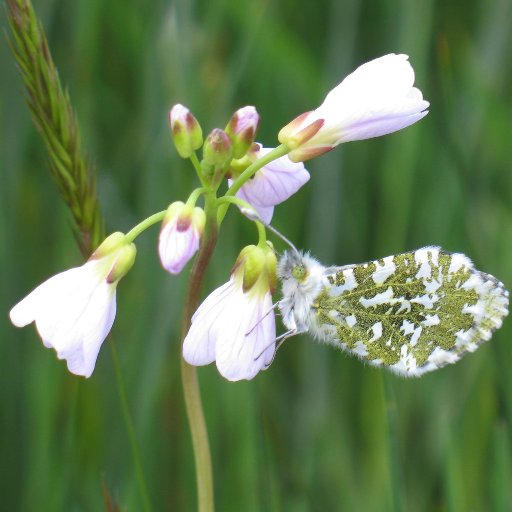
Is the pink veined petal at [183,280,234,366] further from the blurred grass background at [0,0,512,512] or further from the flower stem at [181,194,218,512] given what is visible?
the blurred grass background at [0,0,512,512]

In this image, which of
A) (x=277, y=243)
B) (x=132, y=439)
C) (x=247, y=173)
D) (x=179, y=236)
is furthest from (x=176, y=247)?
(x=277, y=243)

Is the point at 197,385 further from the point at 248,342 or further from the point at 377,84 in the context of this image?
the point at 377,84

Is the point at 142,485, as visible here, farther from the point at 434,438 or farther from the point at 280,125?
the point at 280,125

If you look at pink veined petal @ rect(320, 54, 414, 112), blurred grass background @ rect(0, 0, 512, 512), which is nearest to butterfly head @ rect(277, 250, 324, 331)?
blurred grass background @ rect(0, 0, 512, 512)

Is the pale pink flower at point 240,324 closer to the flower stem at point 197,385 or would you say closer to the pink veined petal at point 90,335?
the flower stem at point 197,385

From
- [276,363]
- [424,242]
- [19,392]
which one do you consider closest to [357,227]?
[424,242]

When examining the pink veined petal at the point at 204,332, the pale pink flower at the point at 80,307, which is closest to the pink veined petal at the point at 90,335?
the pale pink flower at the point at 80,307
